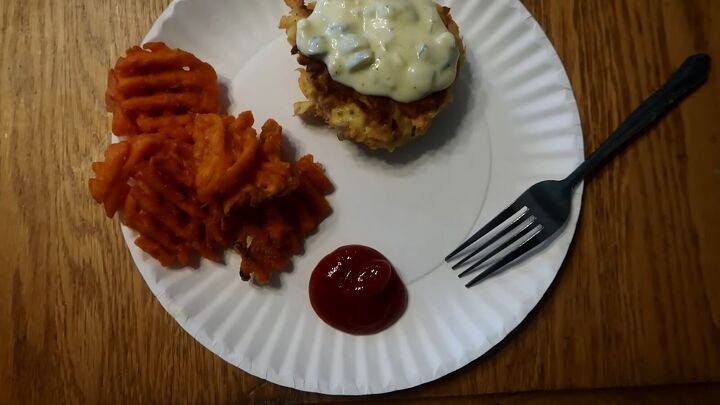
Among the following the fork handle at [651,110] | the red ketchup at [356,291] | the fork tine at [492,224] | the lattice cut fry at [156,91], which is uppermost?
the lattice cut fry at [156,91]

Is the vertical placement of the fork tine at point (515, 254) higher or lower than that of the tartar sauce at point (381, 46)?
lower

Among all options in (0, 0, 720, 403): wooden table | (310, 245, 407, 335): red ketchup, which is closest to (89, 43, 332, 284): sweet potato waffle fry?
(310, 245, 407, 335): red ketchup

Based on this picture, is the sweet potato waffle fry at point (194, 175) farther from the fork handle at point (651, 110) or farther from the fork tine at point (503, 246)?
the fork handle at point (651, 110)

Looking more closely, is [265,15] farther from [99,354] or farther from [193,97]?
[99,354]

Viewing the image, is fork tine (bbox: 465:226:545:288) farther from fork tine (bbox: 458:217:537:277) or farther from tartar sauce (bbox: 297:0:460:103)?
tartar sauce (bbox: 297:0:460:103)

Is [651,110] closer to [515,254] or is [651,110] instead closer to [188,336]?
[515,254]

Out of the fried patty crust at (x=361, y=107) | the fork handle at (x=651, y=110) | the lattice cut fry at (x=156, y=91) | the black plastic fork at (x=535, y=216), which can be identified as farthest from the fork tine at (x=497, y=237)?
the lattice cut fry at (x=156, y=91)

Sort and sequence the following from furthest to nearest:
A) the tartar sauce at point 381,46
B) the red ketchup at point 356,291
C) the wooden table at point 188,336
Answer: the wooden table at point 188,336 → the red ketchup at point 356,291 → the tartar sauce at point 381,46
